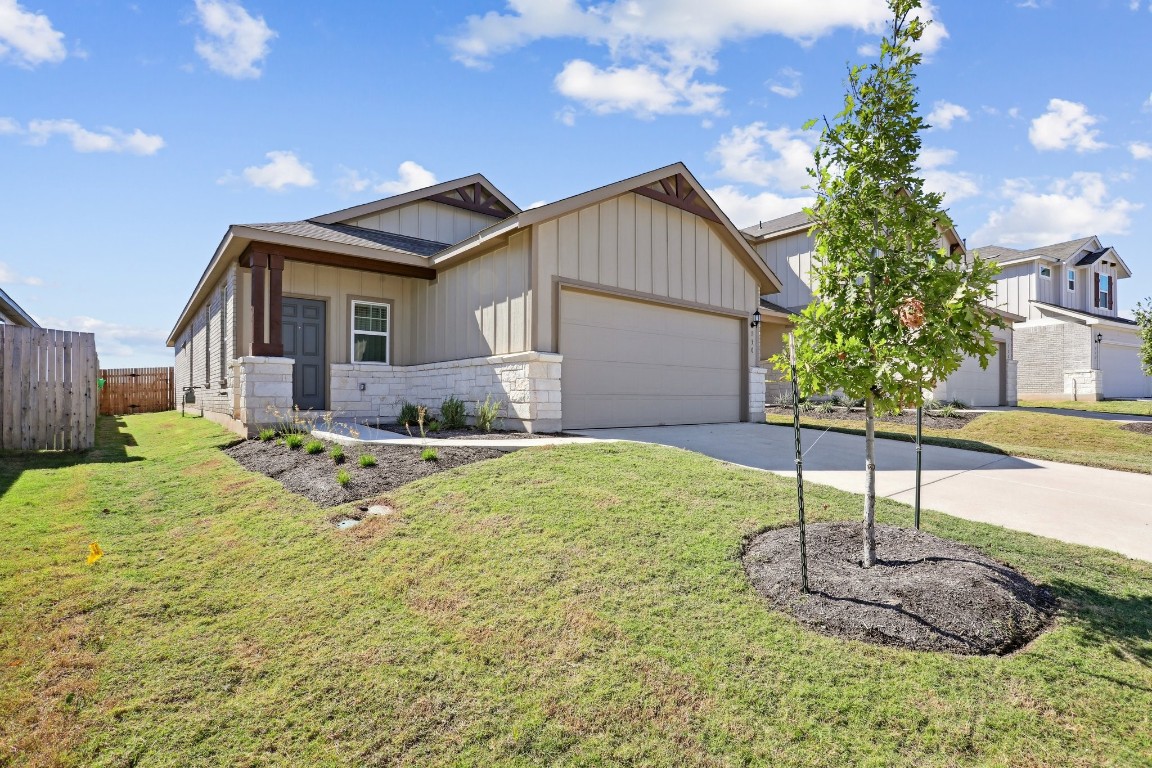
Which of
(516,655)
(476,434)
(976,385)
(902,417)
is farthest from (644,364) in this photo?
(976,385)

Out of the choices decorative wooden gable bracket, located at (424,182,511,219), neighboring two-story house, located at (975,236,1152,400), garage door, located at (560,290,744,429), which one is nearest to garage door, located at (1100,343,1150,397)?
neighboring two-story house, located at (975,236,1152,400)

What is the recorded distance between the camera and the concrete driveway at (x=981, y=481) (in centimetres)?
490

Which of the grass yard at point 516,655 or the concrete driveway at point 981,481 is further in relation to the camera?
the concrete driveway at point 981,481

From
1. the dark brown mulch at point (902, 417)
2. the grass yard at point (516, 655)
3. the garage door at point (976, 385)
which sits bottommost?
the grass yard at point (516, 655)

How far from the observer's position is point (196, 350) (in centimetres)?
1742

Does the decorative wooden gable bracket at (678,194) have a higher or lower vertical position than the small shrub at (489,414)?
higher

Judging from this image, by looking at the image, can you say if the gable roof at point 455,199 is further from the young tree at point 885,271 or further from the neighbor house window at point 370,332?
the young tree at point 885,271

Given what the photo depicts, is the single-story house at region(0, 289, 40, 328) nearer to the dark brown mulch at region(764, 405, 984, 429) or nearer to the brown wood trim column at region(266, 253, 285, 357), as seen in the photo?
the brown wood trim column at region(266, 253, 285, 357)

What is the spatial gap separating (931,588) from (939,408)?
1399 cm

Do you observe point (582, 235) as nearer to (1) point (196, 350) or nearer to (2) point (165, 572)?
(2) point (165, 572)

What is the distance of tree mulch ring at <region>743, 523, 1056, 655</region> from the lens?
10.1 feet

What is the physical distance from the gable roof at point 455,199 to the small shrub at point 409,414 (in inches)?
183

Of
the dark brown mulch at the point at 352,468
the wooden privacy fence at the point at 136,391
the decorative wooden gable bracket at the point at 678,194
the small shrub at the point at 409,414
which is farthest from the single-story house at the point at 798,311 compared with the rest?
the wooden privacy fence at the point at 136,391

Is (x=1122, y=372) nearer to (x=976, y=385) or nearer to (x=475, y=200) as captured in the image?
(x=976, y=385)
